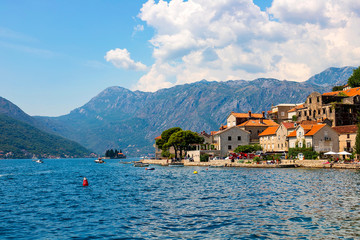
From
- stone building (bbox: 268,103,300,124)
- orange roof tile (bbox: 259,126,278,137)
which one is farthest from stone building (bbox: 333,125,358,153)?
stone building (bbox: 268,103,300,124)

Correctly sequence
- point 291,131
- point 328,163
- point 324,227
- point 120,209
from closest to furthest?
point 324,227 < point 120,209 < point 328,163 < point 291,131

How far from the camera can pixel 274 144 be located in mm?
129250

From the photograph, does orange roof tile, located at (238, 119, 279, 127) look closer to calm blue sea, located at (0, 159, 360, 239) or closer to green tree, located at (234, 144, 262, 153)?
green tree, located at (234, 144, 262, 153)

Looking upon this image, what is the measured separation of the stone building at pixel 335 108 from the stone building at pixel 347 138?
1279 centimetres

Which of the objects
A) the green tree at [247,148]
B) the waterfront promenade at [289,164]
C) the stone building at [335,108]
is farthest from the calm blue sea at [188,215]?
the green tree at [247,148]

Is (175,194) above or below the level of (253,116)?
below

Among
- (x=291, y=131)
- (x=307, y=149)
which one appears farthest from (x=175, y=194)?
(x=291, y=131)

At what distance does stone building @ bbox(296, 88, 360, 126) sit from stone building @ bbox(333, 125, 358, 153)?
1279 centimetres

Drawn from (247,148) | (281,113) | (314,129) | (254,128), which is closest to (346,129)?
(314,129)

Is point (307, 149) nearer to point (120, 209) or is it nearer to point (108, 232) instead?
point (120, 209)

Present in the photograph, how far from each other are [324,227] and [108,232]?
1651 cm

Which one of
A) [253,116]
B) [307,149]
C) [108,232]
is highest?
[253,116]

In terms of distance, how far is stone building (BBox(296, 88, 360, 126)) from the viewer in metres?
121

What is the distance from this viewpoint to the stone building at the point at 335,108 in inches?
4776
